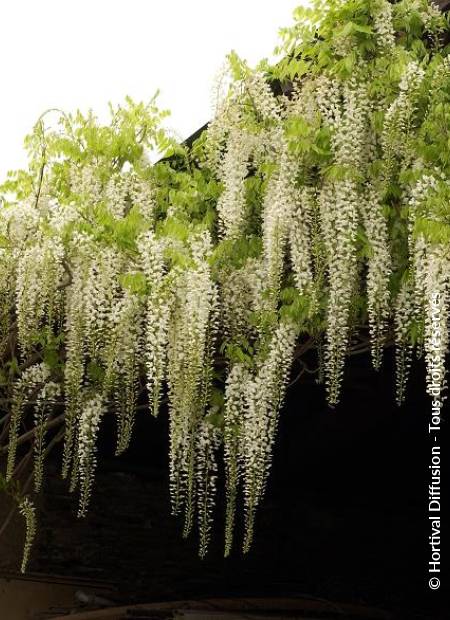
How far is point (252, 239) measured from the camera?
3.78 meters

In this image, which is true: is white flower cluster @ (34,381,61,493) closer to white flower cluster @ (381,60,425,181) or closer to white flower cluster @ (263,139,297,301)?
white flower cluster @ (263,139,297,301)

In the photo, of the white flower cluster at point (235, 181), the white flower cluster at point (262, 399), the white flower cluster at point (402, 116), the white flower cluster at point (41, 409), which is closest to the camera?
the white flower cluster at point (402, 116)

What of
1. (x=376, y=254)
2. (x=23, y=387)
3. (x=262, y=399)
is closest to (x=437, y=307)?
(x=376, y=254)

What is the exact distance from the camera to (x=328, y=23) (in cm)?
366

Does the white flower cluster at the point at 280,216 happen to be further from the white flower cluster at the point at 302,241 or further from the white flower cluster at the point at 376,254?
the white flower cluster at the point at 376,254

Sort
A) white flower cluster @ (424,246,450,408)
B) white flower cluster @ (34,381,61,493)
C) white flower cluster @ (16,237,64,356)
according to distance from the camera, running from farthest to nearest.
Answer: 1. white flower cluster @ (34,381,61,493)
2. white flower cluster @ (16,237,64,356)
3. white flower cluster @ (424,246,450,408)

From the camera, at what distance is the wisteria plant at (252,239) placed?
3.48 metres

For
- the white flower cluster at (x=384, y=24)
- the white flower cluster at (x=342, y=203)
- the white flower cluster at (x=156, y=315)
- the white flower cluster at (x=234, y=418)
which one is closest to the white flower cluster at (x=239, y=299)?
the white flower cluster at (x=234, y=418)

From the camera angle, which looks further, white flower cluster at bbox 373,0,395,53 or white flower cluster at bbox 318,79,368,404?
white flower cluster at bbox 373,0,395,53

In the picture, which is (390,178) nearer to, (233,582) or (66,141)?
(66,141)

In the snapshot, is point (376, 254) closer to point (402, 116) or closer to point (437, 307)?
point (437, 307)

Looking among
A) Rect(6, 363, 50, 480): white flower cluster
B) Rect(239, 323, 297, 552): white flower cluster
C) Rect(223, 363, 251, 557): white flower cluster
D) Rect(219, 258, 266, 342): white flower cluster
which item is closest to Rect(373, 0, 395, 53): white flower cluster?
Rect(219, 258, 266, 342): white flower cluster

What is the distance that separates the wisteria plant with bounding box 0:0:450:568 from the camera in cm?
348

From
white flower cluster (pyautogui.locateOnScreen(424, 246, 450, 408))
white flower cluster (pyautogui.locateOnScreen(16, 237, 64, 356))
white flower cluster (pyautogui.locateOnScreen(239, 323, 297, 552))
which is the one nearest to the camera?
white flower cluster (pyautogui.locateOnScreen(424, 246, 450, 408))
